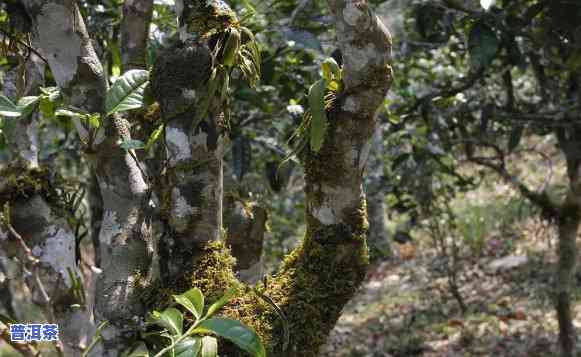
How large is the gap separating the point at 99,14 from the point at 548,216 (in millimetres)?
2634

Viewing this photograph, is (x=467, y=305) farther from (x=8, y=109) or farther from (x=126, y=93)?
(x=8, y=109)

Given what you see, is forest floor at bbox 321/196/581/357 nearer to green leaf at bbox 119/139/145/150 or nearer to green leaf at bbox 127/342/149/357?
green leaf at bbox 127/342/149/357

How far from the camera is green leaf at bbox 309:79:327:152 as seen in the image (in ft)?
4.43

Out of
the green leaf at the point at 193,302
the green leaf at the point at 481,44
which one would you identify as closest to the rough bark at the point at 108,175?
the green leaf at the point at 193,302

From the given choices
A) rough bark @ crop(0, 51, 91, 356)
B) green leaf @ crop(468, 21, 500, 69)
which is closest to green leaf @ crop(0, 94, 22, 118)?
rough bark @ crop(0, 51, 91, 356)

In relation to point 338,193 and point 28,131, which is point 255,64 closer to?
point 338,193

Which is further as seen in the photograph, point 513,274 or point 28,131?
point 513,274

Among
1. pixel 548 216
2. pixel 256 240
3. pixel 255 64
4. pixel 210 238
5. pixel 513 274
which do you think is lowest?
pixel 513 274

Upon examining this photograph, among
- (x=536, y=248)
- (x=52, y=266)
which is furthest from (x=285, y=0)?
(x=536, y=248)

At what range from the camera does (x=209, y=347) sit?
1.19 metres

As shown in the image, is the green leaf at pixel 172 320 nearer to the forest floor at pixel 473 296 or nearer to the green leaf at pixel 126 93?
the green leaf at pixel 126 93

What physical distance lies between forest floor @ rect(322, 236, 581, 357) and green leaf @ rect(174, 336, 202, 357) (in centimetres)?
346

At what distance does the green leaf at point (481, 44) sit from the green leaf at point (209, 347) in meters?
1.42

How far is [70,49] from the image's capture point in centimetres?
141
